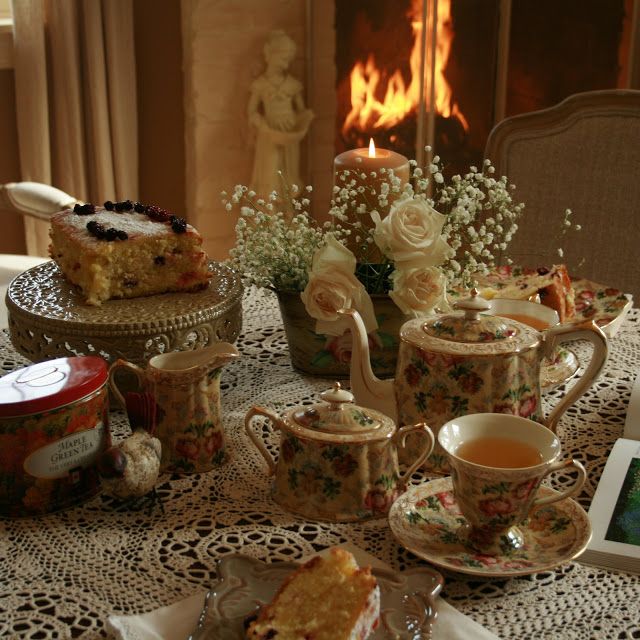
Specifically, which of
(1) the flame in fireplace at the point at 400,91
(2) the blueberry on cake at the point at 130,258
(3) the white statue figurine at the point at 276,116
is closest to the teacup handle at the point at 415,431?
(2) the blueberry on cake at the point at 130,258

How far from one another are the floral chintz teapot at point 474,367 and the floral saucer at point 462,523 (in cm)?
10

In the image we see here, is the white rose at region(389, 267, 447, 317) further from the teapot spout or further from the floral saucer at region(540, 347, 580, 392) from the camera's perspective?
the floral saucer at region(540, 347, 580, 392)

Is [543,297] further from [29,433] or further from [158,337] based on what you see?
[29,433]

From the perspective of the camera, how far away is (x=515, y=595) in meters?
0.88

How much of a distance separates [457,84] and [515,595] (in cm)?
245

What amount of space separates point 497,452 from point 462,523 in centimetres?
8

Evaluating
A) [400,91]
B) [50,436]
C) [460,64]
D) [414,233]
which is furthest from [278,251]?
[400,91]

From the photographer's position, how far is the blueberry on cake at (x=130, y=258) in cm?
133

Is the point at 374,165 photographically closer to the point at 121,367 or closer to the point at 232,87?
the point at 121,367

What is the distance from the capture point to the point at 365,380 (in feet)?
3.89

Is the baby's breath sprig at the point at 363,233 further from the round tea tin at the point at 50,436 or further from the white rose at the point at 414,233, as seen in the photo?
the round tea tin at the point at 50,436

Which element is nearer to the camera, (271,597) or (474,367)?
(271,597)

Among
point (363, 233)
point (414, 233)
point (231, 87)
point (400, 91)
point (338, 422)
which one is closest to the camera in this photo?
point (338, 422)

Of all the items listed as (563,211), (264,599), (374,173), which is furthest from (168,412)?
(563,211)
